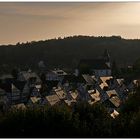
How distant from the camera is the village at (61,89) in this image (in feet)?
43.3

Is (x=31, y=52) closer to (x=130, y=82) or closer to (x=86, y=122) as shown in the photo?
(x=86, y=122)

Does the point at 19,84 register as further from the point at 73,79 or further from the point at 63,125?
the point at 63,125

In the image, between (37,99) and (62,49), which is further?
(37,99)

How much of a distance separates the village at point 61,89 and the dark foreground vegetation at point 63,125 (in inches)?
160

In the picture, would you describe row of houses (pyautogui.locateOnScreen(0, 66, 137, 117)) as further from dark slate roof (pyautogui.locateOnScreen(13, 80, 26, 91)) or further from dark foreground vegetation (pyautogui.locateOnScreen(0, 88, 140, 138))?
dark foreground vegetation (pyautogui.locateOnScreen(0, 88, 140, 138))

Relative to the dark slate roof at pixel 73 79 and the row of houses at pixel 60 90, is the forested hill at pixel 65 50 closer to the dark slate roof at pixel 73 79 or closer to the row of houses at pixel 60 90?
the row of houses at pixel 60 90

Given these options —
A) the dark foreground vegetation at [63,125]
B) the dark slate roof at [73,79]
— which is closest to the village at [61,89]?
the dark slate roof at [73,79]

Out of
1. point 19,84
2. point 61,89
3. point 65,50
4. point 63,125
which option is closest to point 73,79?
point 61,89

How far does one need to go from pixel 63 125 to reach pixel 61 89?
9191 millimetres

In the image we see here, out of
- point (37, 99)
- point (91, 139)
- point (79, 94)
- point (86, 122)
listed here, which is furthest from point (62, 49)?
point (91, 139)

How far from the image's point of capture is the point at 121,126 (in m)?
7.07

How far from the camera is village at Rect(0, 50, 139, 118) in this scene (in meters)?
13.2

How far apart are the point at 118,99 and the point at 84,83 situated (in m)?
4.05

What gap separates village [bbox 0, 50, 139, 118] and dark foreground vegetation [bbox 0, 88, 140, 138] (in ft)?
13.3
